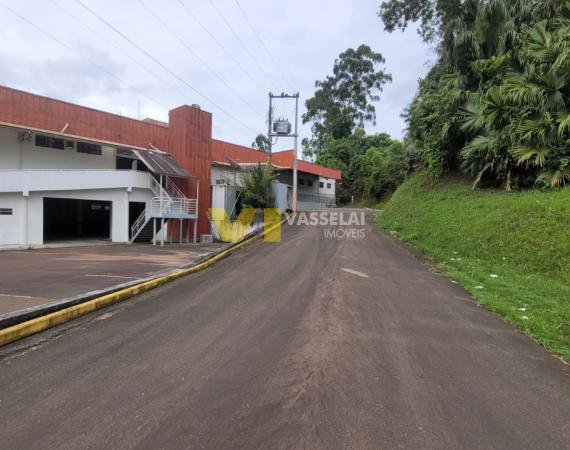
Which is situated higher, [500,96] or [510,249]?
[500,96]

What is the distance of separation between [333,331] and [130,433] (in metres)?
2.72

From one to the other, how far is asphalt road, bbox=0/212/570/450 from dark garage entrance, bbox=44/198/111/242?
2149 centimetres

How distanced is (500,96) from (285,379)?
1435cm

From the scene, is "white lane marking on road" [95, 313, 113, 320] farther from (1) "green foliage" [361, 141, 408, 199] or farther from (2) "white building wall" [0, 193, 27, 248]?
(1) "green foliage" [361, 141, 408, 199]

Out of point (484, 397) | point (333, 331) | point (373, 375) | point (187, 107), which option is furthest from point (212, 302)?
point (187, 107)

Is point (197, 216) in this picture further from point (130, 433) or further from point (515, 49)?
point (130, 433)

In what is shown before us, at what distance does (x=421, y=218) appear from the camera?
1602 centimetres

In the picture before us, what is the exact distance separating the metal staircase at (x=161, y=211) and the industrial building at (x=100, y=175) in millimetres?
55

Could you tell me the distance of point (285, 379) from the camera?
359 centimetres

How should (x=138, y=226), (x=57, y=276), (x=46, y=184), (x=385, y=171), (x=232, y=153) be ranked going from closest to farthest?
(x=57, y=276) < (x=46, y=184) < (x=138, y=226) < (x=232, y=153) < (x=385, y=171)

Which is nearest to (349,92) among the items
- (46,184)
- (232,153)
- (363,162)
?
(363,162)

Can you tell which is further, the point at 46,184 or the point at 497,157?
the point at 46,184

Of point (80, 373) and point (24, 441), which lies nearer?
point (24, 441)

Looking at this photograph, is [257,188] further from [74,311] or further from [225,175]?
[74,311]
